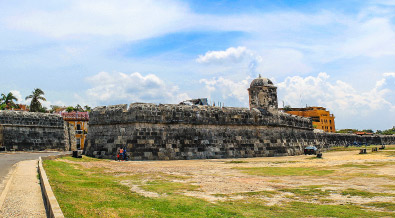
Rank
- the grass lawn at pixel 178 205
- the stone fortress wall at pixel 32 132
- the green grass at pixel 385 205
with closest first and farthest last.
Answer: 1. the grass lawn at pixel 178 205
2. the green grass at pixel 385 205
3. the stone fortress wall at pixel 32 132

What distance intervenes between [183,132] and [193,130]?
72 centimetres

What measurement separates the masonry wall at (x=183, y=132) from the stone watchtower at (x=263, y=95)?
88 cm

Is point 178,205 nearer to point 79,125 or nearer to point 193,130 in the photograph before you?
point 193,130

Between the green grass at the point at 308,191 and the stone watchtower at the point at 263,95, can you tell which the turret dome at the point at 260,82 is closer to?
the stone watchtower at the point at 263,95

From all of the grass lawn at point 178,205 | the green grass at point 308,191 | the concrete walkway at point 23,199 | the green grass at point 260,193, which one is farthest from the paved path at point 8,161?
the green grass at point 308,191

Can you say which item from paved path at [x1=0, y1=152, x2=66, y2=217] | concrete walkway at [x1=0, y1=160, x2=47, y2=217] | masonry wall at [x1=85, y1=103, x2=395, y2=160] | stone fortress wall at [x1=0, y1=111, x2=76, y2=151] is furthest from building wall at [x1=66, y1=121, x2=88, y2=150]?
concrete walkway at [x1=0, y1=160, x2=47, y2=217]

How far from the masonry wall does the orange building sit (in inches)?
2023

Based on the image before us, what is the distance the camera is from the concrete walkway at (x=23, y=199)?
5383 millimetres

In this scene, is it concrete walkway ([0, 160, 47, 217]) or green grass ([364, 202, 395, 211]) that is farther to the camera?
green grass ([364, 202, 395, 211])

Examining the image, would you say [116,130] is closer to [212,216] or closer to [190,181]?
[190,181]

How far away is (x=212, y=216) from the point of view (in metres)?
5.27

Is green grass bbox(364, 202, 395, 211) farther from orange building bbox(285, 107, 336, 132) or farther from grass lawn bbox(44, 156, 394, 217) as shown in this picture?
orange building bbox(285, 107, 336, 132)

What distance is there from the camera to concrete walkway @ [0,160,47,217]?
212 inches

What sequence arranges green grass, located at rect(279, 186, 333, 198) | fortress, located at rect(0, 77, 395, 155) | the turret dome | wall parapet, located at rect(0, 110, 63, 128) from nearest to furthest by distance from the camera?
green grass, located at rect(279, 186, 333, 198)
fortress, located at rect(0, 77, 395, 155)
wall parapet, located at rect(0, 110, 63, 128)
the turret dome
